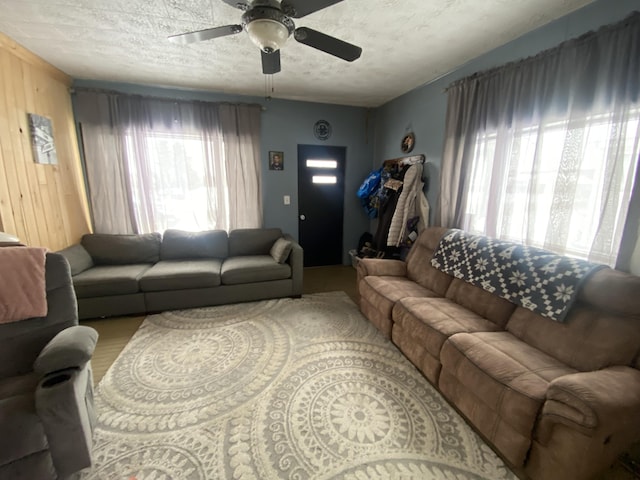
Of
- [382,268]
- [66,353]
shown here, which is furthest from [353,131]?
[66,353]

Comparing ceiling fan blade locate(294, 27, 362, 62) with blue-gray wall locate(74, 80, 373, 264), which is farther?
blue-gray wall locate(74, 80, 373, 264)

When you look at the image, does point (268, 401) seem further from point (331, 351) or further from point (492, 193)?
point (492, 193)

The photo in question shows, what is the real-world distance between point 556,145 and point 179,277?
139 inches

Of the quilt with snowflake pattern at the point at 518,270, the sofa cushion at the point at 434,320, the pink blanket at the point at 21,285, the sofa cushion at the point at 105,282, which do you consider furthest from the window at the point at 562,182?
the sofa cushion at the point at 105,282

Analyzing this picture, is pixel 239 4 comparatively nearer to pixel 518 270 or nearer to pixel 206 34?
pixel 206 34

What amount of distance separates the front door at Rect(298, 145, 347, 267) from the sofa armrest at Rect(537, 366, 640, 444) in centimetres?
343

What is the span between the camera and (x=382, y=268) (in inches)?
115

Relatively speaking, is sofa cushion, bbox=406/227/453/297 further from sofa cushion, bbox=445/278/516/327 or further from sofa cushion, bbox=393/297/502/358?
sofa cushion, bbox=393/297/502/358

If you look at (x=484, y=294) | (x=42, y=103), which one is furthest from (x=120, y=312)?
(x=484, y=294)

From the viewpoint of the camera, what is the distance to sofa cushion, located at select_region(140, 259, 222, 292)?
2.85 meters

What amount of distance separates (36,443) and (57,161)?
114 inches

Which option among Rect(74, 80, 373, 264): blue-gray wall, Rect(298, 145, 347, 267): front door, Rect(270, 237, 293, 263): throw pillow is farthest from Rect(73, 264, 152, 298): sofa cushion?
Rect(298, 145, 347, 267): front door

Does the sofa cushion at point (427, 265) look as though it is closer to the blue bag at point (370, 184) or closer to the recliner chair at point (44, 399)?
the blue bag at point (370, 184)

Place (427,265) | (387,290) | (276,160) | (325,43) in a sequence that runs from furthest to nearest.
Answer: (276,160), (427,265), (387,290), (325,43)
